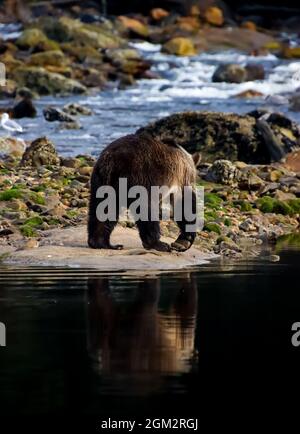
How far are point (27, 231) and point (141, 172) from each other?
221 centimetres

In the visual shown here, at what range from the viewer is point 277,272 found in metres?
12.5

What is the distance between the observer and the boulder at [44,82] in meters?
41.0

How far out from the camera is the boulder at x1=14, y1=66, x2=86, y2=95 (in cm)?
4100

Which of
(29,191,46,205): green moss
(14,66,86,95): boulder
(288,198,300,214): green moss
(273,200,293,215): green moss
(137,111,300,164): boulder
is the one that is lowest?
(14,66,86,95): boulder

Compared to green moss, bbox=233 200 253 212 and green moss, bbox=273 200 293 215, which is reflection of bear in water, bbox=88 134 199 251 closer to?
green moss, bbox=233 200 253 212

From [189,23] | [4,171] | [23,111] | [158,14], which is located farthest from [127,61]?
[4,171]

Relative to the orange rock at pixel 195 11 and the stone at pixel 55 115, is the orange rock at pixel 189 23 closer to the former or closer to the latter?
the orange rock at pixel 195 11

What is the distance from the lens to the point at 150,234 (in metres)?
13.0

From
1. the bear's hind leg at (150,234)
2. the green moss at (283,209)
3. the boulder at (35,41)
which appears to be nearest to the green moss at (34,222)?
the bear's hind leg at (150,234)

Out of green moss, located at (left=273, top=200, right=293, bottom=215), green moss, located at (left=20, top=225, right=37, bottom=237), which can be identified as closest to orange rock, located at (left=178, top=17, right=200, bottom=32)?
green moss, located at (left=273, top=200, right=293, bottom=215)

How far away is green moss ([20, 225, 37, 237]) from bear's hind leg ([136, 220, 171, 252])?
1749 mm

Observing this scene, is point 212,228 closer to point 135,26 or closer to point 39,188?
point 39,188

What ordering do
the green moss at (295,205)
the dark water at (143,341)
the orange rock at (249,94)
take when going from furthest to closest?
the orange rock at (249,94), the green moss at (295,205), the dark water at (143,341)

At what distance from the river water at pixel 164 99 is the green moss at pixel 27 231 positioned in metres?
9.94
